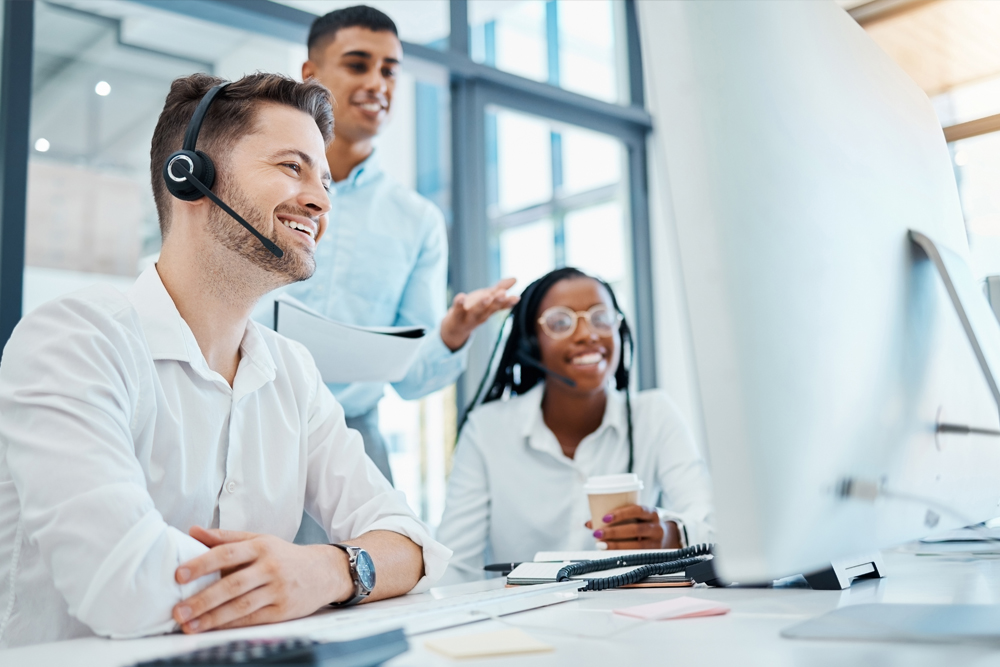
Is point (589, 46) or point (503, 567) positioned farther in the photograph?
point (589, 46)

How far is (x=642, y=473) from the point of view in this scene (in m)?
2.26

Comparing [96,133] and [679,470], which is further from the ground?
[96,133]

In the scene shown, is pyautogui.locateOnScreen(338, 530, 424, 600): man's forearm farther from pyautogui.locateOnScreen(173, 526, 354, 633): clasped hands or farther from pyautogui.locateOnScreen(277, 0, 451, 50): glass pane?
pyautogui.locateOnScreen(277, 0, 451, 50): glass pane

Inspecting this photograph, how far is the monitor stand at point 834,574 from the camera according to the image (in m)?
1.03

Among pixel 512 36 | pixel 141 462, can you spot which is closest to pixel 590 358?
pixel 141 462

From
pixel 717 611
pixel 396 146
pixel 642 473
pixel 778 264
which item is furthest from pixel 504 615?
pixel 396 146

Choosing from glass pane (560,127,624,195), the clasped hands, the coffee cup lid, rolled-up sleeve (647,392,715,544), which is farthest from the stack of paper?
glass pane (560,127,624,195)

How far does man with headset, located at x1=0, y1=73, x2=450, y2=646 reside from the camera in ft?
3.00

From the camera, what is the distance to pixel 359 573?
1.10m

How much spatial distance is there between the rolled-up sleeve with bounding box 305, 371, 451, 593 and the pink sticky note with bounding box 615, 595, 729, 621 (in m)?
0.47

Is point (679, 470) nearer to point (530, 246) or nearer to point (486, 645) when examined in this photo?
point (486, 645)

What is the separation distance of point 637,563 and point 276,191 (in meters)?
0.87

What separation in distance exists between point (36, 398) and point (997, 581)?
4.07 ft

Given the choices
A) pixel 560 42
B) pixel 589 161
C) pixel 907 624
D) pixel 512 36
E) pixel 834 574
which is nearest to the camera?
pixel 907 624
